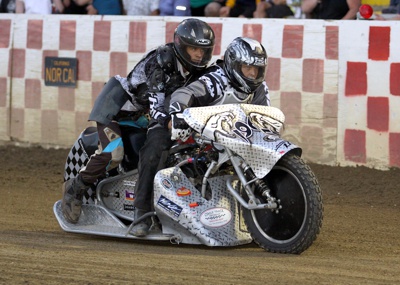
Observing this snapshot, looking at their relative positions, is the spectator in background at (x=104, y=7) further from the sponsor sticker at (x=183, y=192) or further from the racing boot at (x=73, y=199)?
the sponsor sticker at (x=183, y=192)

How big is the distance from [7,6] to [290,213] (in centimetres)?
764

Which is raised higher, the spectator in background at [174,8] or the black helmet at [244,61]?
the black helmet at [244,61]

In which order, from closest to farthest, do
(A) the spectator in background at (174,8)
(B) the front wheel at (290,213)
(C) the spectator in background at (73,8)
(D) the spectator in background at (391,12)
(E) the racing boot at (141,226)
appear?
(B) the front wheel at (290,213) < (E) the racing boot at (141,226) < (D) the spectator in background at (391,12) < (A) the spectator in background at (174,8) < (C) the spectator in background at (73,8)

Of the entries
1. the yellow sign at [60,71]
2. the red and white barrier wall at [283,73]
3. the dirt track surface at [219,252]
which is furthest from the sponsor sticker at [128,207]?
the yellow sign at [60,71]

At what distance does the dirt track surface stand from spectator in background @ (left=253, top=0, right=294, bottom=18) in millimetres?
2022

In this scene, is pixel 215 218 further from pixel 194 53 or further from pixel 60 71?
pixel 60 71

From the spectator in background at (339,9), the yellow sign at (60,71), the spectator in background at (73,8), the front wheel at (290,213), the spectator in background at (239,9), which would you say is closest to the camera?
the front wheel at (290,213)

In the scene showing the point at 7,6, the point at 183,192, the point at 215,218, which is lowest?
the point at 215,218

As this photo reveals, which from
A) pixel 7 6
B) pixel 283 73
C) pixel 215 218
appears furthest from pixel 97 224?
pixel 7 6

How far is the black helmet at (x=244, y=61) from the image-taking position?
6633 mm

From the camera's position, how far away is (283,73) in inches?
408

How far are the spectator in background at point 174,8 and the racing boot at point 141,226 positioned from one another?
4.78 m

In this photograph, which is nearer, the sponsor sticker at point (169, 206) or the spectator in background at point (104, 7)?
the sponsor sticker at point (169, 206)

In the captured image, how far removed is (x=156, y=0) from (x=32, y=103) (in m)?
2.14
